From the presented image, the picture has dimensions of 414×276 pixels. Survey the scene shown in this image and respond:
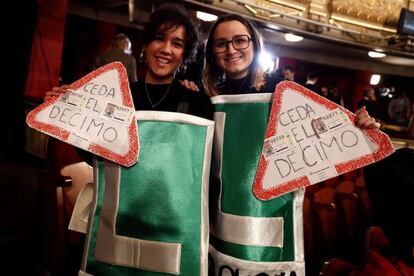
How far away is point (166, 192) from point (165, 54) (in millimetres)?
485

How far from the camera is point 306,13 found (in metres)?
6.18

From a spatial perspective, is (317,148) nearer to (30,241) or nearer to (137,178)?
(137,178)

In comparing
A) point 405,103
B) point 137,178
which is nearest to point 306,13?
point 405,103

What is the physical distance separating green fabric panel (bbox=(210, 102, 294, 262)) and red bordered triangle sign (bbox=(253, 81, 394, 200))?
24 mm

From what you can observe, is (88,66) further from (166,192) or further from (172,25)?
(166,192)

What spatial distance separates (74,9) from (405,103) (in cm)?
707

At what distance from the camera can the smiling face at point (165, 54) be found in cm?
124

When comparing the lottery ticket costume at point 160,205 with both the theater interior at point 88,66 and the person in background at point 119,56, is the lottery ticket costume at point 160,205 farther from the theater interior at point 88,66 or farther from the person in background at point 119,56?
the person in background at point 119,56

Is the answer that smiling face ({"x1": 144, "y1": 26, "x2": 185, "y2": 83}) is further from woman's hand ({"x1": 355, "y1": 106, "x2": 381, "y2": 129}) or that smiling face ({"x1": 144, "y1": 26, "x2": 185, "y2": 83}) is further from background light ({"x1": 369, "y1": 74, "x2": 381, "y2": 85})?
background light ({"x1": 369, "y1": 74, "x2": 381, "y2": 85})

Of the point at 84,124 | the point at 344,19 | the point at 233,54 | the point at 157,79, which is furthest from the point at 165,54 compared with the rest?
the point at 344,19

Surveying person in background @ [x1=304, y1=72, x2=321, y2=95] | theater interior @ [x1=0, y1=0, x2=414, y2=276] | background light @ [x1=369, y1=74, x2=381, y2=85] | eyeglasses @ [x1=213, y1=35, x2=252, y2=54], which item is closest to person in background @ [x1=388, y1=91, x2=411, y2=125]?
theater interior @ [x1=0, y1=0, x2=414, y2=276]

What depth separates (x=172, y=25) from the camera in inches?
49.1

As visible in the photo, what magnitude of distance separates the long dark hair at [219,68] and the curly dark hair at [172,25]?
0.13m

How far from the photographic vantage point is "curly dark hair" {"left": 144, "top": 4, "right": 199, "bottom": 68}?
125 centimetres
